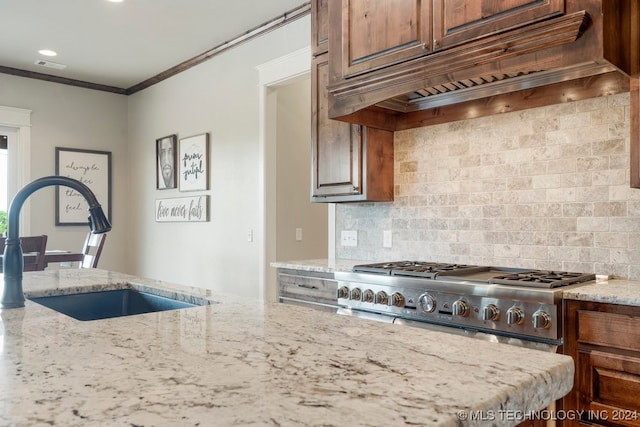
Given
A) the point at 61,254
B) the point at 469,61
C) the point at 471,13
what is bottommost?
the point at 61,254

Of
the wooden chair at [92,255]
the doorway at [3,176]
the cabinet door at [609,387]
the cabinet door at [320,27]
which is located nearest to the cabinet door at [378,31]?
the cabinet door at [320,27]

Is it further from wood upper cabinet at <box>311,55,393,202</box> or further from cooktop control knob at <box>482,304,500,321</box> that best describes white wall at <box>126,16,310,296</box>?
cooktop control knob at <box>482,304,500,321</box>

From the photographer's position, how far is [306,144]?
14.5ft

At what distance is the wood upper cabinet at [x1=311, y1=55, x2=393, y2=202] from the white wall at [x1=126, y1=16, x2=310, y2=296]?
A: 0.87 meters

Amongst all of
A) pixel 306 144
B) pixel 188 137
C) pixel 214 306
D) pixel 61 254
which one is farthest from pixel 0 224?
pixel 214 306

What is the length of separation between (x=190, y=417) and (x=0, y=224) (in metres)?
5.67

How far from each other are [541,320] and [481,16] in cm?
126

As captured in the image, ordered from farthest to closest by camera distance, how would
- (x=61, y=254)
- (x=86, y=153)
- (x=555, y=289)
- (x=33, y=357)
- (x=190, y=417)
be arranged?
1. (x=86, y=153)
2. (x=61, y=254)
3. (x=555, y=289)
4. (x=33, y=357)
5. (x=190, y=417)

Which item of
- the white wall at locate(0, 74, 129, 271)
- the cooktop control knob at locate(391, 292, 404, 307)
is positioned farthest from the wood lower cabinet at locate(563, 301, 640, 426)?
the white wall at locate(0, 74, 129, 271)

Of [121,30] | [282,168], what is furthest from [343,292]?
[121,30]

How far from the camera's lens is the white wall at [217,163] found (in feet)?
13.8

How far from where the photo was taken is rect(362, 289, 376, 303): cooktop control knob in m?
2.46

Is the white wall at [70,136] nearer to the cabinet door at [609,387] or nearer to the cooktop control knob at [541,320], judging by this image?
the cooktop control knob at [541,320]

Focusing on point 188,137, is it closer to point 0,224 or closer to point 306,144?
point 306,144
